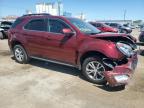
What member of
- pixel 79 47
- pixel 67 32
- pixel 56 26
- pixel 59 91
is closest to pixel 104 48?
pixel 79 47

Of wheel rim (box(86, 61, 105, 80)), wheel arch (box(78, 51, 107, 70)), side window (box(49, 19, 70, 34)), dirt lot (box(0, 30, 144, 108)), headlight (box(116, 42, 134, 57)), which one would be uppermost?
side window (box(49, 19, 70, 34))

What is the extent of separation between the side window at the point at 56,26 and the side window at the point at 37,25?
0.28 metres

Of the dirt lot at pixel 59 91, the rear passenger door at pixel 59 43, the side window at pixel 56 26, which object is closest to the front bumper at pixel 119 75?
the dirt lot at pixel 59 91

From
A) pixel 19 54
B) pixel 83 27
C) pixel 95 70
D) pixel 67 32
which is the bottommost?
pixel 95 70

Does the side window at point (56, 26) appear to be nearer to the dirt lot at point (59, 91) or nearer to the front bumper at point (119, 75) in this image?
the dirt lot at point (59, 91)

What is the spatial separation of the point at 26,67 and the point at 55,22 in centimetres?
212

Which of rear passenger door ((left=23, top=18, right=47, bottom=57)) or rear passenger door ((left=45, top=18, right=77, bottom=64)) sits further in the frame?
rear passenger door ((left=23, top=18, right=47, bottom=57))

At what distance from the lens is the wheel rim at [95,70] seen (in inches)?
232

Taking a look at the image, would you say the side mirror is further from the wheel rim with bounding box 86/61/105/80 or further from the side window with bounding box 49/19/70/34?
the wheel rim with bounding box 86/61/105/80

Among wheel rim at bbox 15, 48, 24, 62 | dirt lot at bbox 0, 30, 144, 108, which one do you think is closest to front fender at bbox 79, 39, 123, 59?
dirt lot at bbox 0, 30, 144, 108

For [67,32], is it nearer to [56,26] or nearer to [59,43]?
[59,43]

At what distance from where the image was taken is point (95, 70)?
5.99 meters

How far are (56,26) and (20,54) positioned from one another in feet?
7.39

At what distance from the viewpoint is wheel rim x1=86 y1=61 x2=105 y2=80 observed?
5.90m
